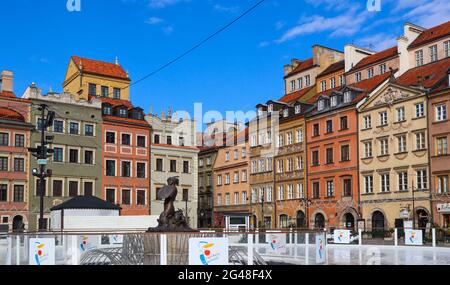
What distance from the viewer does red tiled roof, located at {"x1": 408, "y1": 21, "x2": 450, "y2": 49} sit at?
52.6 m

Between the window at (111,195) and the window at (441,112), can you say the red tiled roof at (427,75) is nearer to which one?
the window at (441,112)

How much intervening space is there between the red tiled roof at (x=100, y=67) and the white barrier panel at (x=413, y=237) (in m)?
39.6

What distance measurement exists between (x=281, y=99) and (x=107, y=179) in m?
22.5

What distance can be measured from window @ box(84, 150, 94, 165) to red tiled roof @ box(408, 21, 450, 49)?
31.1 m

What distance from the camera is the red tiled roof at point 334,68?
63.0m

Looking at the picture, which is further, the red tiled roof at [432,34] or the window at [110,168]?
the window at [110,168]

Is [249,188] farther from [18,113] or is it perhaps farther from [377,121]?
[18,113]

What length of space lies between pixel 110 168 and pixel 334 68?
24646 millimetres

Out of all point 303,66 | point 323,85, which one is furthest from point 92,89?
point 323,85

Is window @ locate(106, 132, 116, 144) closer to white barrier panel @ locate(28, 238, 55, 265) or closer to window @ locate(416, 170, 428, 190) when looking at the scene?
window @ locate(416, 170, 428, 190)

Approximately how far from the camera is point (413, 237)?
3675 cm

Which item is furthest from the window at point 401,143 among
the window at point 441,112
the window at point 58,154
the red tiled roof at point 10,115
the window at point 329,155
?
the red tiled roof at point 10,115

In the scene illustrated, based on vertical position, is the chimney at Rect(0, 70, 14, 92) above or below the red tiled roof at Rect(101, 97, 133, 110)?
above

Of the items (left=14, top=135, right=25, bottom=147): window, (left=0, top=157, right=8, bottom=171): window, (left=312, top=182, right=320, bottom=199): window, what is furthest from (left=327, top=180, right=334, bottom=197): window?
(left=0, top=157, right=8, bottom=171): window
